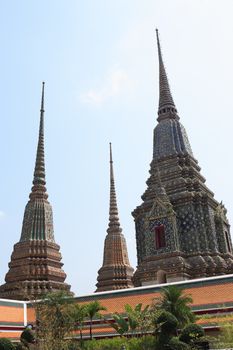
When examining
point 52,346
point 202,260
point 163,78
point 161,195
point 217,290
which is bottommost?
point 52,346

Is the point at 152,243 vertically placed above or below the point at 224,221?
below

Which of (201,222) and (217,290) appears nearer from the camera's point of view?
(217,290)

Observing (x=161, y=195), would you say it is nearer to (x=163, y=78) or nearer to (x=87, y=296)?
(x=87, y=296)

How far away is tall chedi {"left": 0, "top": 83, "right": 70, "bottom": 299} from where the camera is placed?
92.0 feet

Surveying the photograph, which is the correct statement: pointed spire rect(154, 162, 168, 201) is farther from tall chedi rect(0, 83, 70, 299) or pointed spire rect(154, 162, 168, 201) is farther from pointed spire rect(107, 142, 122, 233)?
tall chedi rect(0, 83, 70, 299)

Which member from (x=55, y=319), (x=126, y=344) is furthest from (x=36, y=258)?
(x=126, y=344)

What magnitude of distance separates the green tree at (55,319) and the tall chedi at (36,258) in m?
8.45

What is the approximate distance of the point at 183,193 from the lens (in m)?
27.7

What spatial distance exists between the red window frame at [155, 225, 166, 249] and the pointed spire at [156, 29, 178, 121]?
10.2m

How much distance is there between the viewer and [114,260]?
33.5 m

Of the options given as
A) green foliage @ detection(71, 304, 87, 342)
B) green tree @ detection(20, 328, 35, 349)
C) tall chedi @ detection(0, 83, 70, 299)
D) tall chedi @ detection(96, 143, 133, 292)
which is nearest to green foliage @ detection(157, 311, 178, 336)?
green foliage @ detection(71, 304, 87, 342)

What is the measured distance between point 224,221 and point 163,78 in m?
13.2

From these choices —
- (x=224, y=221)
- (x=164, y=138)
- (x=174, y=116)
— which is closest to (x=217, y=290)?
(x=224, y=221)

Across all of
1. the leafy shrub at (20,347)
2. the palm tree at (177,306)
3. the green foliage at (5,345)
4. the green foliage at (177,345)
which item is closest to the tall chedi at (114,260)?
the leafy shrub at (20,347)
